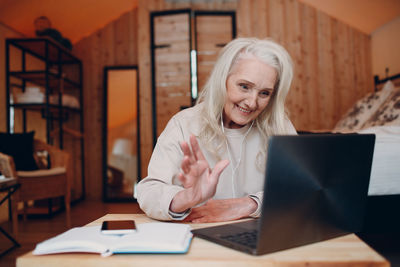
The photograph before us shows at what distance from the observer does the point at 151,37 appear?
4.32 m

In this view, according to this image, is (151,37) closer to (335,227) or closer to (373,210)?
(373,210)

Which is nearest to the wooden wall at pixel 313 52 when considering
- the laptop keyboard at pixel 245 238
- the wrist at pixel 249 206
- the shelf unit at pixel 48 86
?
the shelf unit at pixel 48 86

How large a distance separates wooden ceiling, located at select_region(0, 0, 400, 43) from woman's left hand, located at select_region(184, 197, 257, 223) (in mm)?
3557

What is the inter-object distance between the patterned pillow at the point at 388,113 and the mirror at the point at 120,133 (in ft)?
9.82

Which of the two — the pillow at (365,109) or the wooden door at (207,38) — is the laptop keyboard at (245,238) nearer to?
the pillow at (365,109)

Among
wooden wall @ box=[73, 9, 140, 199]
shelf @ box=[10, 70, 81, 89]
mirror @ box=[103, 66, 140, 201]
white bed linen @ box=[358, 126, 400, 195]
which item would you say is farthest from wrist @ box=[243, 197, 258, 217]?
wooden wall @ box=[73, 9, 140, 199]

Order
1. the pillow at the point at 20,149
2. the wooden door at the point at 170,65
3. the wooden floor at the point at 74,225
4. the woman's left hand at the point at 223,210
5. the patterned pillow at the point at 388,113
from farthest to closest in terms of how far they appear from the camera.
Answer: the wooden door at the point at 170,65 → the pillow at the point at 20,149 → the patterned pillow at the point at 388,113 → the wooden floor at the point at 74,225 → the woman's left hand at the point at 223,210

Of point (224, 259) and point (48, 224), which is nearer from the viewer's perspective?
point (224, 259)

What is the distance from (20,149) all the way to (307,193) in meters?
3.40

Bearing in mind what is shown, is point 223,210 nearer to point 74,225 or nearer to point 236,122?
point 236,122

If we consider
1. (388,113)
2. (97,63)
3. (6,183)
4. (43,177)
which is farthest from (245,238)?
(97,63)

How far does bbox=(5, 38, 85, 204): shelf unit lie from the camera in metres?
3.76

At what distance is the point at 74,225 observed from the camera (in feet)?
10.6

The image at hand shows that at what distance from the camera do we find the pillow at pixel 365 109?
3.14 m
